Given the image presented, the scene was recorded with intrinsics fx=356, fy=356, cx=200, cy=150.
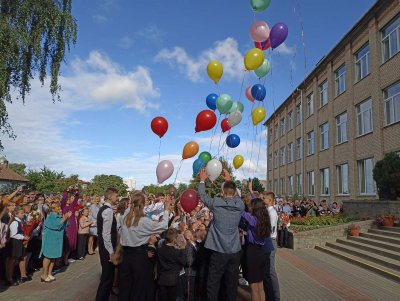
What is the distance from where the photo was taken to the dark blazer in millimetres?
5516

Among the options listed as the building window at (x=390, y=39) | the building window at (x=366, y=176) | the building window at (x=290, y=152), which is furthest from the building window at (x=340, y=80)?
the building window at (x=290, y=152)

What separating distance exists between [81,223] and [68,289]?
4.04 meters

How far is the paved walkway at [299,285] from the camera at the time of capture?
7.18 m

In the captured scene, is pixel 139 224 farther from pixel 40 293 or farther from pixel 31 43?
pixel 31 43

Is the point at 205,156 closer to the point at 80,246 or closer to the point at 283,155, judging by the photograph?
the point at 80,246

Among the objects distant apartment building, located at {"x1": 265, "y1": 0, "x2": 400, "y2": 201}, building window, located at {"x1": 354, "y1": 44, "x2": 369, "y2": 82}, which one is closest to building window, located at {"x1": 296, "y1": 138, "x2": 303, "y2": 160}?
distant apartment building, located at {"x1": 265, "y1": 0, "x2": 400, "y2": 201}

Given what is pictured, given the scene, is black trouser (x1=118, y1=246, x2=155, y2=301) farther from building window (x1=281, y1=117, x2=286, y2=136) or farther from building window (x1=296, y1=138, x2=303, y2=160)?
building window (x1=281, y1=117, x2=286, y2=136)

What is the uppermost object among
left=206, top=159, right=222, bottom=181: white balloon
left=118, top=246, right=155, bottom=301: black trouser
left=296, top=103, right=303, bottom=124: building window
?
left=296, top=103, right=303, bottom=124: building window

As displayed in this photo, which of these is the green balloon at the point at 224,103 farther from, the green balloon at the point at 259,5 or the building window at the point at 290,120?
the building window at the point at 290,120

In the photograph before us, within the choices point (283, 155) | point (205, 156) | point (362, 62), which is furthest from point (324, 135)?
point (205, 156)

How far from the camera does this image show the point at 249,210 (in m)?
6.29

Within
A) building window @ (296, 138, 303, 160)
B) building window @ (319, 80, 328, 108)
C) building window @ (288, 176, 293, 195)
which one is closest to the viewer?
building window @ (319, 80, 328, 108)

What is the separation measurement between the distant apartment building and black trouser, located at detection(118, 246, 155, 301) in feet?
52.4

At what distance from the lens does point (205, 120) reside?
895 cm
